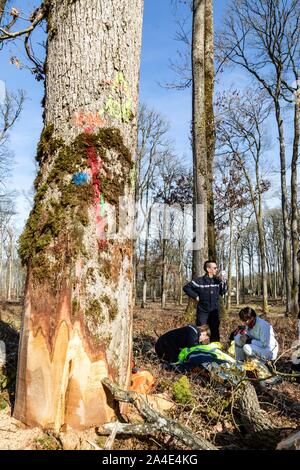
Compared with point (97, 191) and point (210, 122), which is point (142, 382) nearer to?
point (97, 191)

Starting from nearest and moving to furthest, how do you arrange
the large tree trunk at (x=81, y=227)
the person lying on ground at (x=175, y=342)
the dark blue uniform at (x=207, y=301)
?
the large tree trunk at (x=81, y=227) < the person lying on ground at (x=175, y=342) < the dark blue uniform at (x=207, y=301)

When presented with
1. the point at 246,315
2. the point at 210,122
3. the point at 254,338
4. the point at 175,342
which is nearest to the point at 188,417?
the point at 175,342

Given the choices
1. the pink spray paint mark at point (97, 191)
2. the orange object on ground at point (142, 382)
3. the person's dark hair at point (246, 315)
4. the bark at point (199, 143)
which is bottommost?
the orange object on ground at point (142, 382)

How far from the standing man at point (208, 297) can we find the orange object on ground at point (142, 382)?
3.16 meters

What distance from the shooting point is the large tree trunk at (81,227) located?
2.69 metres

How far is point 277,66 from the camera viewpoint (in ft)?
51.3

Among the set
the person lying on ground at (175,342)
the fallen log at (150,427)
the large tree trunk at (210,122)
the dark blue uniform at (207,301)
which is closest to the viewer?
the fallen log at (150,427)

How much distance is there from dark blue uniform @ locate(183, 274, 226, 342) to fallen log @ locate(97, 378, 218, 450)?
4.04m

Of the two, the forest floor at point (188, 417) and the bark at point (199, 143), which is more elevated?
the bark at point (199, 143)

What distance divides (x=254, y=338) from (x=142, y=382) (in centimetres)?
272

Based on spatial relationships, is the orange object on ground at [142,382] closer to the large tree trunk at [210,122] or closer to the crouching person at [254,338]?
the crouching person at [254,338]

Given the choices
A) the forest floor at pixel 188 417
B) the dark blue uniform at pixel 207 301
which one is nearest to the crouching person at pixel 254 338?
the forest floor at pixel 188 417

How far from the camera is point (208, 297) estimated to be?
22.1 feet

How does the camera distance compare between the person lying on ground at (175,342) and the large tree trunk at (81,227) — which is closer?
the large tree trunk at (81,227)
